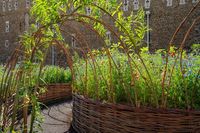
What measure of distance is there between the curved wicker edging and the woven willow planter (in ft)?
9.18

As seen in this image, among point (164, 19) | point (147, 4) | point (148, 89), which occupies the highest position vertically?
point (147, 4)

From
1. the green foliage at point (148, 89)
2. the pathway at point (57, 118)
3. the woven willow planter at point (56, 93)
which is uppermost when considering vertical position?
the green foliage at point (148, 89)

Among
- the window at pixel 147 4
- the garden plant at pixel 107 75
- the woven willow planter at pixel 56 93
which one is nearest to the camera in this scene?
the garden plant at pixel 107 75

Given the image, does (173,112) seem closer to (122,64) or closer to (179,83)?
(179,83)

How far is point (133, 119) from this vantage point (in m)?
3.21

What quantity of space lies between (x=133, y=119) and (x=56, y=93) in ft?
13.4

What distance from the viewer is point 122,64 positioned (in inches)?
164

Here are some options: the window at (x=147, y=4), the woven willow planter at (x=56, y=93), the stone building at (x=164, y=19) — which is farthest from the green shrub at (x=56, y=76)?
the window at (x=147, y=4)

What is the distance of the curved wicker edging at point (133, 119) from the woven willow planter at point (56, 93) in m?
2.80

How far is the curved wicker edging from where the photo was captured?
2.96 m

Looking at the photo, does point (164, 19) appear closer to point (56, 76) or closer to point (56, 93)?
point (56, 76)

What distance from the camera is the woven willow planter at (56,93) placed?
6.75 metres

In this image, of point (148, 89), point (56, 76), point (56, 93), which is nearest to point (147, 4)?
point (56, 76)

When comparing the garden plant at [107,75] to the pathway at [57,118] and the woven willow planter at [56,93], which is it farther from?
the woven willow planter at [56,93]
